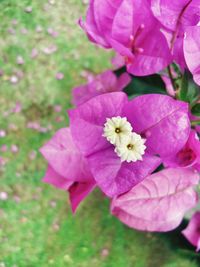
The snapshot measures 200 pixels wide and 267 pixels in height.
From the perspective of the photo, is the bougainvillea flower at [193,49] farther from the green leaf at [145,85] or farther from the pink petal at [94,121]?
the green leaf at [145,85]

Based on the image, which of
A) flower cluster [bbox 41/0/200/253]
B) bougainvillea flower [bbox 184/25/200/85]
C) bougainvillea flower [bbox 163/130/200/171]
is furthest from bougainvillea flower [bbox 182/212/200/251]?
bougainvillea flower [bbox 184/25/200/85]

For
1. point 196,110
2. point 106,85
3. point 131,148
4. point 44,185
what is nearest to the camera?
point 131,148

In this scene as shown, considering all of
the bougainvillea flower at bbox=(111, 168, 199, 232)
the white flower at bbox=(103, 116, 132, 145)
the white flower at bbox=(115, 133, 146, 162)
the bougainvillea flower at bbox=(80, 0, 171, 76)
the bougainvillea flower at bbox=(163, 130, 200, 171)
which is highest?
the bougainvillea flower at bbox=(80, 0, 171, 76)

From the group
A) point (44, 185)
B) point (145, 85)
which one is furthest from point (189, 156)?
point (44, 185)

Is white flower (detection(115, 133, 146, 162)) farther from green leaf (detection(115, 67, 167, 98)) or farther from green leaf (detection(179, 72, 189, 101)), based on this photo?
green leaf (detection(115, 67, 167, 98))

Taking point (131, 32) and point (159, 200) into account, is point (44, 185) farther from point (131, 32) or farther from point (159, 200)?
point (131, 32)

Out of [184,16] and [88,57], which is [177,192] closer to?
[184,16]
